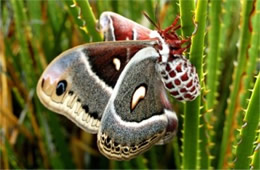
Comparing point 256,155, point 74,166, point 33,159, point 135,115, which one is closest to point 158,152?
point 74,166

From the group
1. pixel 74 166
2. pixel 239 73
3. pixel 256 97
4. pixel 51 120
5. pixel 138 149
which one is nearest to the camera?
pixel 256 97

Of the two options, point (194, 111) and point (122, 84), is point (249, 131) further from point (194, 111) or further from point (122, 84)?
point (122, 84)

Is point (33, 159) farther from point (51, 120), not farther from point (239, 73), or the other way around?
point (239, 73)

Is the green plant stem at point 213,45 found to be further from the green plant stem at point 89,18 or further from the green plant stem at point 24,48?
the green plant stem at point 24,48

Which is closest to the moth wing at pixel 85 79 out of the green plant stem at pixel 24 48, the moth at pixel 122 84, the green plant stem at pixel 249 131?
the moth at pixel 122 84

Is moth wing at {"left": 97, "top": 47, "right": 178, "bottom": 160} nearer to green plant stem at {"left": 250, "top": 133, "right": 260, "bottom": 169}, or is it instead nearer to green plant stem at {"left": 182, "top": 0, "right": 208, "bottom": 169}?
green plant stem at {"left": 182, "top": 0, "right": 208, "bottom": 169}

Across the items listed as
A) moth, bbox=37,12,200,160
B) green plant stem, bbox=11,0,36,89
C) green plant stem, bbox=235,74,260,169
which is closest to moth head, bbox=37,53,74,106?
moth, bbox=37,12,200,160

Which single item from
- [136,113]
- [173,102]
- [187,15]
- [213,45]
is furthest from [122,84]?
[173,102]
